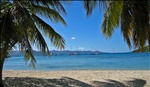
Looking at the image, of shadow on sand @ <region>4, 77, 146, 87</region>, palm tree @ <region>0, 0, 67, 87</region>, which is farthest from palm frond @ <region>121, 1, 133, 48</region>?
shadow on sand @ <region>4, 77, 146, 87</region>

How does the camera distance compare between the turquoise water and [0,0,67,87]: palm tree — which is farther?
the turquoise water

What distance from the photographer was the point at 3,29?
5824 mm

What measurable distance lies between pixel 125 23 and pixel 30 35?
112 inches

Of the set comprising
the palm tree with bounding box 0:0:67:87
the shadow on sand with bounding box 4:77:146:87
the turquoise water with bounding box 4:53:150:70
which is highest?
the palm tree with bounding box 0:0:67:87

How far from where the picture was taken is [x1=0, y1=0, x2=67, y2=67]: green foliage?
5.81 metres

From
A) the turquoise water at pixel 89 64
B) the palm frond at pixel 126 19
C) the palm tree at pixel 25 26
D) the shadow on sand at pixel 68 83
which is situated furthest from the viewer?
the turquoise water at pixel 89 64

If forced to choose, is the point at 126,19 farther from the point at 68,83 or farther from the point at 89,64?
the point at 89,64

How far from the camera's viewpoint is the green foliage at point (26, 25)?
581 cm

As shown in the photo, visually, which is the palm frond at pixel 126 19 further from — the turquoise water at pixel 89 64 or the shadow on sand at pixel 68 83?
the shadow on sand at pixel 68 83

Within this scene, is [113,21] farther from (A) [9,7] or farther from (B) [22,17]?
(A) [9,7]

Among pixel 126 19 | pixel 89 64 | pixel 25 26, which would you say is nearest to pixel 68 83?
pixel 126 19

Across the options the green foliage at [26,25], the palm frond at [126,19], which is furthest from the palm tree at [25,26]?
the palm frond at [126,19]

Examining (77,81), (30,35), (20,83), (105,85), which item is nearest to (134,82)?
(105,85)

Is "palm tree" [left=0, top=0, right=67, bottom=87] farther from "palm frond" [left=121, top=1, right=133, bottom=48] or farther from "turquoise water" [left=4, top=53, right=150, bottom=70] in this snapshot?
"palm frond" [left=121, top=1, right=133, bottom=48]
